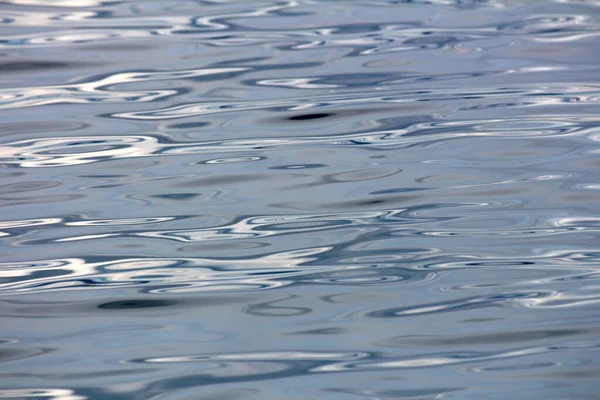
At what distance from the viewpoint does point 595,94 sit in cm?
301

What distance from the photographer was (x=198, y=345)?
1.58m

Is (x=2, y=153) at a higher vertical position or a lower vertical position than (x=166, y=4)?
lower

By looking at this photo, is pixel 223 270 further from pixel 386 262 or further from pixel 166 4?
pixel 166 4

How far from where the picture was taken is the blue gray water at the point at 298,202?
1519 mm

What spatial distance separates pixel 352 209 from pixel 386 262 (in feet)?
1.08

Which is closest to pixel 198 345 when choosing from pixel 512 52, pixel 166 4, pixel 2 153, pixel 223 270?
pixel 223 270

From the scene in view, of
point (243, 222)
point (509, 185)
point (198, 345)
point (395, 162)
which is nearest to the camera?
point (198, 345)

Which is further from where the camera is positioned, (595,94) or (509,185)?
(595,94)

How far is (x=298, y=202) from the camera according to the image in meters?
2.25

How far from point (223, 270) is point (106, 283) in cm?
25

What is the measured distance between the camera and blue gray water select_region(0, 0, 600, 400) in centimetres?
152

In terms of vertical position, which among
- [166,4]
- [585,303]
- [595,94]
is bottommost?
[585,303]

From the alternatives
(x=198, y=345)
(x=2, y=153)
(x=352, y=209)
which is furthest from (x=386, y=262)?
(x=2, y=153)

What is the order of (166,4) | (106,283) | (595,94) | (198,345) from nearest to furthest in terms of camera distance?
1. (198,345)
2. (106,283)
3. (595,94)
4. (166,4)
